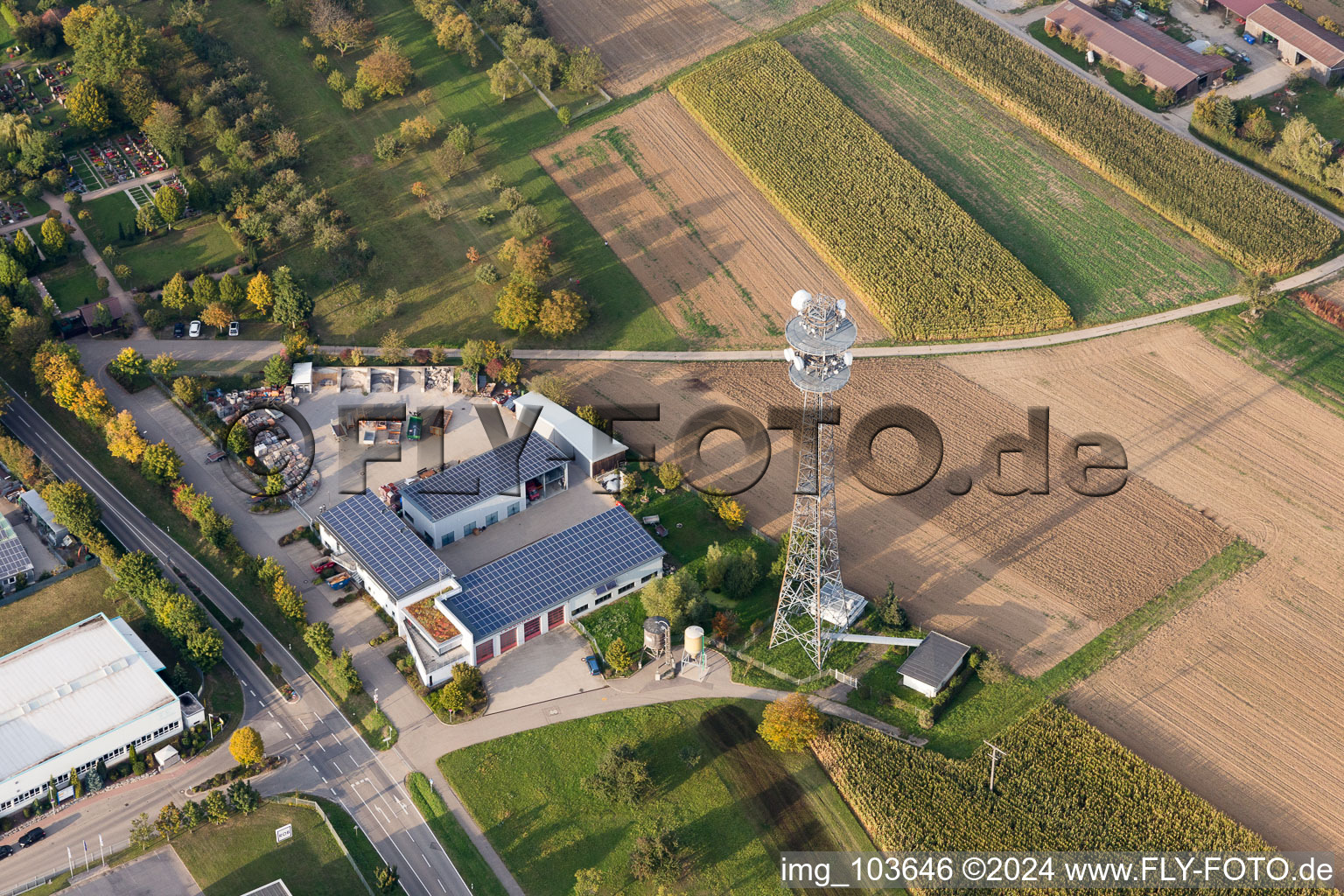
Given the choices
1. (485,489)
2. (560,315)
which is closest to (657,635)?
(485,489)

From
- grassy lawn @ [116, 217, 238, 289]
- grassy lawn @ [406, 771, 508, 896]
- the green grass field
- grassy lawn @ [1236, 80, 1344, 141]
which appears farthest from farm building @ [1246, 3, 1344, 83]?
grassy lawn @ [406, 771, 508, 896]

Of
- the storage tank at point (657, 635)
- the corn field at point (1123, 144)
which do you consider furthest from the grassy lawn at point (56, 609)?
the corn field at point (1123, 144)

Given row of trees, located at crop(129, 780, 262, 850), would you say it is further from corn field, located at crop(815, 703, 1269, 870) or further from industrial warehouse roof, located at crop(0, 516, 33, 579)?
corn field, located at crop(815, 703, 1269, 870)

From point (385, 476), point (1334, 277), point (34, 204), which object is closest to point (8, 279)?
point (34, 204)

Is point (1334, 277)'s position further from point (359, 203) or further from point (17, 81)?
point (17, 81)

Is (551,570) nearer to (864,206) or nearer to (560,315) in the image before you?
(560,315)
